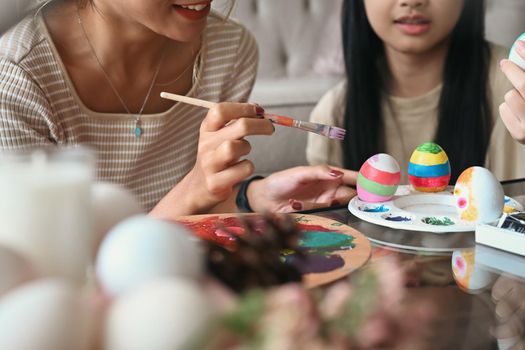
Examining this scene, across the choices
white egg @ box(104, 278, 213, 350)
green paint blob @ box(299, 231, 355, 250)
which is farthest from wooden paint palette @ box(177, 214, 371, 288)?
white egg @ box(104, 278, 213, 350)

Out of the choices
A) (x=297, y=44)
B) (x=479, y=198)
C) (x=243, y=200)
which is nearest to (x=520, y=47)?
(x=479, y=198)

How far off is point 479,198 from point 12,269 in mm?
638

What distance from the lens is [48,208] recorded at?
0.47m

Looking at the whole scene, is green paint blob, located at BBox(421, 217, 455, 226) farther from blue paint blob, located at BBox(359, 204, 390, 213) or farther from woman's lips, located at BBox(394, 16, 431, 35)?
woman's lips, located at BBox(394, 16, 431, 35)

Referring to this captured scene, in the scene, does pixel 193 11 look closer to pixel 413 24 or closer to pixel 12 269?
pixel 413 24

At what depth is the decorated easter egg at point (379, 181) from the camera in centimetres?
101

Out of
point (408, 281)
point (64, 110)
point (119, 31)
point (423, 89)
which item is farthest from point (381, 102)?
point (408, 281)

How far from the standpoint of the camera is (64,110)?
1238 millimetres

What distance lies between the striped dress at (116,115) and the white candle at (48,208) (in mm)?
713

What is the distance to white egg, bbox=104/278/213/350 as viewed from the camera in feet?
1.24

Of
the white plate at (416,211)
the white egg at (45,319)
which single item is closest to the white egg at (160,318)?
the white egg at (45,319)

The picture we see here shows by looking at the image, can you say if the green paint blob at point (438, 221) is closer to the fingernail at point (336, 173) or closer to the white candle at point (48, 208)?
the fingernail at point (336, 173)

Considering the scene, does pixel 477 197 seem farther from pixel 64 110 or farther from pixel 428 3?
pixel 428 3

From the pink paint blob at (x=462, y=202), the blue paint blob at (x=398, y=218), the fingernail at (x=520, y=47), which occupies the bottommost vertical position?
the blue paint blob at (x=398, y=218)
